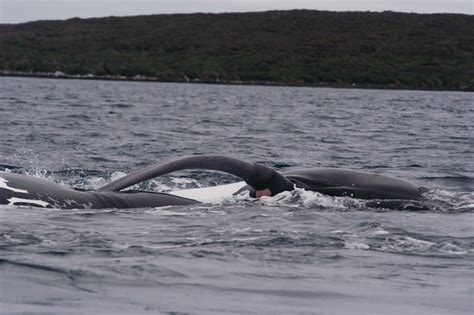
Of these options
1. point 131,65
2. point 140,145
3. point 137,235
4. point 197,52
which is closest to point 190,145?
point 140,145

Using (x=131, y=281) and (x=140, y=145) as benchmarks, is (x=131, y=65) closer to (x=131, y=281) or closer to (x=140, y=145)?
(x=140, y=145)

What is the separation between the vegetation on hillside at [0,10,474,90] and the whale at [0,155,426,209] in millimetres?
67979

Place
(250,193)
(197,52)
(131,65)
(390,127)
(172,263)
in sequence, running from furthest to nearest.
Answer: (197,52) < (131,65) < (390,127) < (250,193) < (172,263)

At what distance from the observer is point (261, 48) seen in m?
99.6

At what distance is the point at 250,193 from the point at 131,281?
4854 millimetres

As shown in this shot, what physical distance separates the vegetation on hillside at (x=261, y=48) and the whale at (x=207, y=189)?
6798 centimetres

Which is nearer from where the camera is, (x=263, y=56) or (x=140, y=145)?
(x=140, y=145)

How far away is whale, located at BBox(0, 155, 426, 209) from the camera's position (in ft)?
38.4

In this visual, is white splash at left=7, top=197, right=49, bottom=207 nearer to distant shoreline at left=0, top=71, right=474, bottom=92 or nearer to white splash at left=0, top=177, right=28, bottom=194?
white splash at left=0, top=177, right=28, bottom=194

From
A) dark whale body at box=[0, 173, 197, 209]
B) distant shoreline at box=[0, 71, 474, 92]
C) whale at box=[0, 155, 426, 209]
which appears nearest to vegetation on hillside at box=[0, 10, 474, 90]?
distant shoreline at box=[0, 71, 474, 92]

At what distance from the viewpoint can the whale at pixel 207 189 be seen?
11.7 metres

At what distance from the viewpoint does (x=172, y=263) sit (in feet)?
29.5

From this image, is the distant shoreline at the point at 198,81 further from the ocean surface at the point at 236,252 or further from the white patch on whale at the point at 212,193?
the white patch on whale at the point at 212,193

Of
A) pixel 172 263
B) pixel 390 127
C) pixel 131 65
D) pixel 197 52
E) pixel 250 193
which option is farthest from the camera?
pixel 197 52
